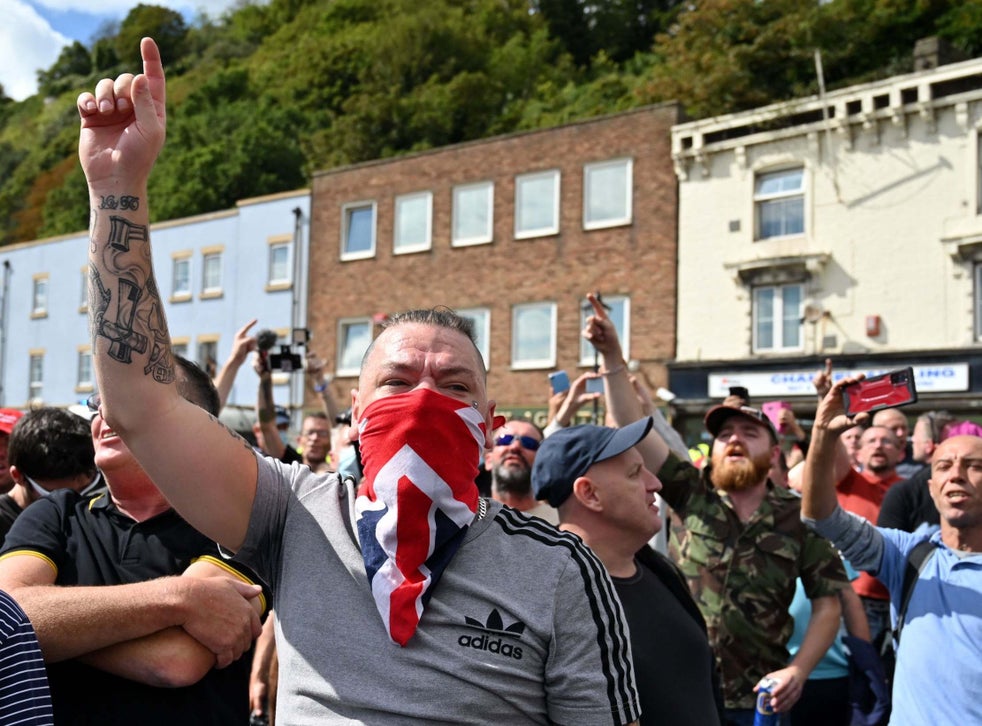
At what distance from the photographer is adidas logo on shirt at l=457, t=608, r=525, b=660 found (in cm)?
208

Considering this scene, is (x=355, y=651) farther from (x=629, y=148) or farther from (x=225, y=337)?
(x=225, y=337)

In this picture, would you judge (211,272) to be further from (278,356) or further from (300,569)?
(300,569)

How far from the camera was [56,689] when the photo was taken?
247 cm

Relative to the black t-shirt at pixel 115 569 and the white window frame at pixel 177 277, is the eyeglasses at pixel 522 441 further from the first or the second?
Answer: the white window frame at pixel 177 277

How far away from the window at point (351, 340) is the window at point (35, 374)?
1345cm

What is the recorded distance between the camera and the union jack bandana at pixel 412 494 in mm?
2066

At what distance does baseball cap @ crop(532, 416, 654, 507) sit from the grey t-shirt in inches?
55.1

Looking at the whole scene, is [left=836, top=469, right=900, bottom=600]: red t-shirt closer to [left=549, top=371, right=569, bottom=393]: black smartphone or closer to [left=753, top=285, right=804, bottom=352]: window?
[left=549, top=371, right=569, bottom=393]: black smartphone

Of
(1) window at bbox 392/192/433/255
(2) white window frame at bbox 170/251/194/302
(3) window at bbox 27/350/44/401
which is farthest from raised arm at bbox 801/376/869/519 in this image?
(3) window at bbox 27/350/44/401

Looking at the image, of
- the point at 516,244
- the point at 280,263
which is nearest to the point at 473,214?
the point at 516,244

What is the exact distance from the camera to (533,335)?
24.1 meters

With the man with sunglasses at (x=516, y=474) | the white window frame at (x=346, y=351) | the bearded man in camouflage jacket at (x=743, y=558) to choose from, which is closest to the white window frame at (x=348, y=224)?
the white window frame at (x=346, y=351)

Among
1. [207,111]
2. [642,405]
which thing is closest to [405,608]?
[642,405]

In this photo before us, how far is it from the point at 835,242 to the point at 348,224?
12.8 meters
